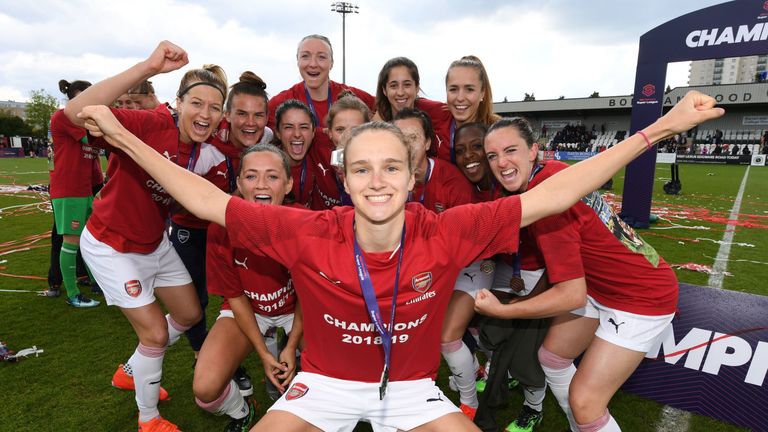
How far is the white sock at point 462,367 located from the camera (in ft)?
10.6

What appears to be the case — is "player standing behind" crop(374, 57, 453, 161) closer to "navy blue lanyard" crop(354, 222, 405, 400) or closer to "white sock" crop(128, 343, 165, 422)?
"navy blue lanyard" crop(354, 222, 405, 400)

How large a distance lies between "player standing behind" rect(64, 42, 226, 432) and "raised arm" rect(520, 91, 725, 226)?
245 cm

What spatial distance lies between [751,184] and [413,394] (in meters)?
24.5

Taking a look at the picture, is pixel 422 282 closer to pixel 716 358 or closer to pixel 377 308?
pixel 377 308

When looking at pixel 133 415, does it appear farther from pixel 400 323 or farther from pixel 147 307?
pixel 400 323

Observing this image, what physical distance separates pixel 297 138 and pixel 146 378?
2.22m

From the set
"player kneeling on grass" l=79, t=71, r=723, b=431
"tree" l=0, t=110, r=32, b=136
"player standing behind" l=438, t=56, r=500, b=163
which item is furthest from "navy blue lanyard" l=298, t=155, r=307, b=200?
"tree" l=0, t=110, r=32, b=136

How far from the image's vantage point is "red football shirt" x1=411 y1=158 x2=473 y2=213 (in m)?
3.49

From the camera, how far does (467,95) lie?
412 cm

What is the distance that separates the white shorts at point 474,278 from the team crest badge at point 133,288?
2390mm

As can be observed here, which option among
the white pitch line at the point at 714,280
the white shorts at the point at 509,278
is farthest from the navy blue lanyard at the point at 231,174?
the white pitch line at the point at 714,280

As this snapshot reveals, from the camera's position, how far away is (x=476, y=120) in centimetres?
426

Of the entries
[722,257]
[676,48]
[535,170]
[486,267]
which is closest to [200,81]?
[535,170]

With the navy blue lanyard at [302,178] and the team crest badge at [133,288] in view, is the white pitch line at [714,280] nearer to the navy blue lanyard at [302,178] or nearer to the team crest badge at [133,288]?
the navy blue lanyard at [302,178]
